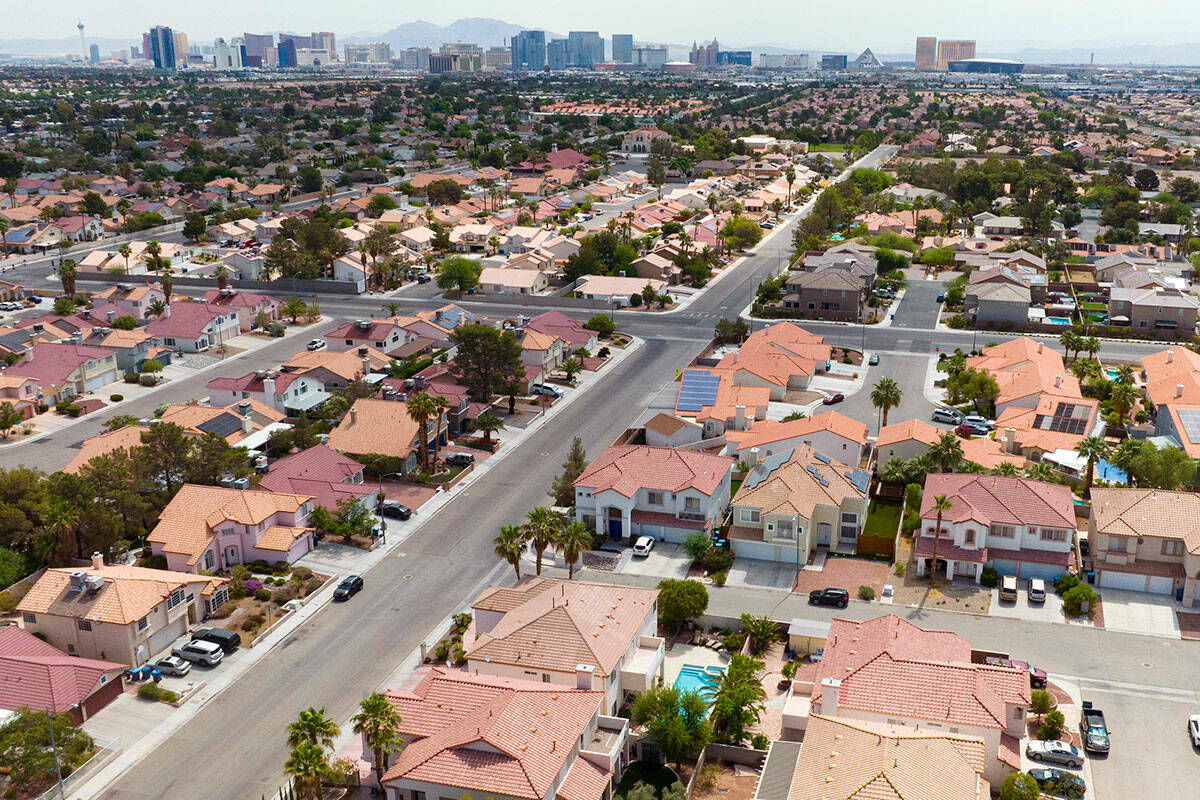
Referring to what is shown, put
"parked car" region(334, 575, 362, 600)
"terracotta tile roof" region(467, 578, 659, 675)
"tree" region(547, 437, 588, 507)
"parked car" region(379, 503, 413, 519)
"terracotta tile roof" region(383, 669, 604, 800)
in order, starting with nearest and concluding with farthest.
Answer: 1. "terracotta tile roof" region(383, 669, 604, 800)
2. "terracotta tile roof" region(467, 578, 659, 675)
3. "parked car" region(334, 575, 362, 600)
4. "tree" region(547, 437, 588, 507)
5. "parked car" region(379, 503, 413, 519)

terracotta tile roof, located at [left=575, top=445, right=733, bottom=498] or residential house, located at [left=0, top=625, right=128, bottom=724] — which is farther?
terracotta tile roof, located at [left=575, top=445, right=733, bottom=498]

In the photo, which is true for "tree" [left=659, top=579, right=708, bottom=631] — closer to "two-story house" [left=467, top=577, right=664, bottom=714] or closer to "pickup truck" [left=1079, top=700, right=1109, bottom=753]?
"two-story house" [left=467, top=577, right=664, bottom=714]

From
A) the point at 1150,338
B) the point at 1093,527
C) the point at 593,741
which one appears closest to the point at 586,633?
the point at 593,741

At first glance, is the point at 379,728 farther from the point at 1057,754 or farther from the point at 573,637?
the point at 1057,754

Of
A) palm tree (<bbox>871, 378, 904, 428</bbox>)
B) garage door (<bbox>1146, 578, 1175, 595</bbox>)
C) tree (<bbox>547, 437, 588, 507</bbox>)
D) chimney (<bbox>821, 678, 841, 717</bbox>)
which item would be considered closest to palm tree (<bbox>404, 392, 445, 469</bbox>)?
tree (<bbox>547, 437, 588, 507</bbox>)

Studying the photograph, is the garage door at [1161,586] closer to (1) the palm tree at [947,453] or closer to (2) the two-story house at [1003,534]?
(2) the two-story house at [1003,534]

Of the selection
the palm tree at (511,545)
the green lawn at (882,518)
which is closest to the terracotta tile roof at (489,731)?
the palm tree at (511,545)

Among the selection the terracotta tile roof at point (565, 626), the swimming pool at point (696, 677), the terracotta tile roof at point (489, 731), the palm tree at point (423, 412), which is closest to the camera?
the terracotta tile roof at point (489, 731)
